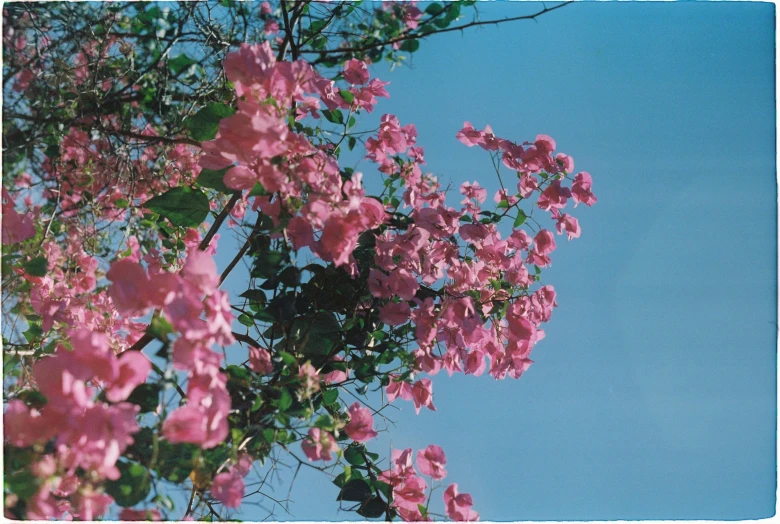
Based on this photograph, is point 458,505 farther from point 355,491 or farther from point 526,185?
point 526,185

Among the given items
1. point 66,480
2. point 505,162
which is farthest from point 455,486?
point 505,162

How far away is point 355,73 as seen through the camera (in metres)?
1.43

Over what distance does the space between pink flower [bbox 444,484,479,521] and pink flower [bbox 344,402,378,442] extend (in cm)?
18

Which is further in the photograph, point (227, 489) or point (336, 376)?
Answer: point (336, 376)

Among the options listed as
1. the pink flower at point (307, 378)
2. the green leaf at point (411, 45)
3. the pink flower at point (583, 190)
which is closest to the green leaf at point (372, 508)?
the pink flower at point (307, 378)

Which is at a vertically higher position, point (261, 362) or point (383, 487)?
point (261, 362)

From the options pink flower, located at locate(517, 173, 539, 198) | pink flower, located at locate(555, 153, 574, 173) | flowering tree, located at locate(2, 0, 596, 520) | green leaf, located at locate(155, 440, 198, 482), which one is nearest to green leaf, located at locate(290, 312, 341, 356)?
flowering tree, located at locate(2, 0, 596, 520)

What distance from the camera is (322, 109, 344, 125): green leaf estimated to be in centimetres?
143

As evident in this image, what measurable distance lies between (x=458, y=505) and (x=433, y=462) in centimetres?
13

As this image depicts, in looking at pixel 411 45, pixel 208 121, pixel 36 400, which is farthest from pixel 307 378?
pixel 411 45

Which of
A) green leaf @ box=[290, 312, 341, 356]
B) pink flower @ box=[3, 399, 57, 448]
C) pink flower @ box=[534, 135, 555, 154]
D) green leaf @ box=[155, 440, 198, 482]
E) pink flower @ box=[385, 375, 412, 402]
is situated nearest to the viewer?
pink flower @ box=[3, 399, 57, 448]

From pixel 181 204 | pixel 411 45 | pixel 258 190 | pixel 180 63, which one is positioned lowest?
pixel 258 190

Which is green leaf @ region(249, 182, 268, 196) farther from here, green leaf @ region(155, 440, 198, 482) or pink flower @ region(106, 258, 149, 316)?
green leaf @ region(155, 440, 198, 482)

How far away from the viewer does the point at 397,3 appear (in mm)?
1743
